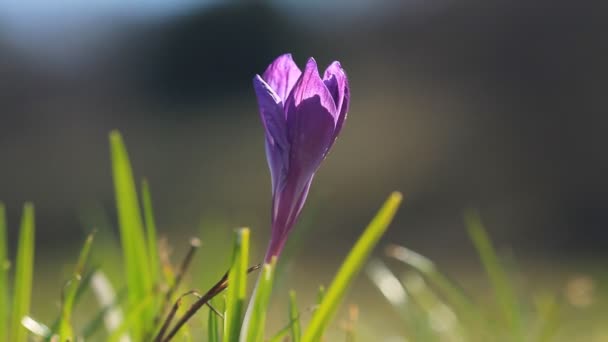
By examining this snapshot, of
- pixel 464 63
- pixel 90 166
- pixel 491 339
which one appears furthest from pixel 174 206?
pixel 491 339

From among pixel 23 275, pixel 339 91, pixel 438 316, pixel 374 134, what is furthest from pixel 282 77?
pixel 374 134

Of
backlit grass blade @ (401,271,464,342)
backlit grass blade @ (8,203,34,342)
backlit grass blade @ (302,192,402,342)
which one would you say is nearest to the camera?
backlit grass blade @ (302,192,402,342)

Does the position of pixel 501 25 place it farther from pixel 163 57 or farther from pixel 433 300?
pixel 433 300

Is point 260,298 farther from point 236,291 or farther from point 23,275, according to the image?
point 23,275

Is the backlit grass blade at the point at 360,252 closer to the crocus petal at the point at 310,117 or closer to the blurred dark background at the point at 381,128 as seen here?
the crocus petal at the point at 310,117

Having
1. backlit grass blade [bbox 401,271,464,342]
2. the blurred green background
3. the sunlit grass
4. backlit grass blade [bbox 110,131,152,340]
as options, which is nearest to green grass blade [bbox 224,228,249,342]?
the sunlit grass

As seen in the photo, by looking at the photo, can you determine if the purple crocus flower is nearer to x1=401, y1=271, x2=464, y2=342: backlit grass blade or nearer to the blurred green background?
x1=401, y1=271, x2=464, y2=342: backlit grass blade

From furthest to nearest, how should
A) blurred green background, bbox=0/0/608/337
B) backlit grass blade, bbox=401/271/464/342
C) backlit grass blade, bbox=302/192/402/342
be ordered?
blurred green background, bbox=0/0/608/337 → backlit grass blade, bbox=401/271/464/342 → backlit grass blade, bbox=302/192/402/342
